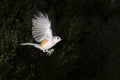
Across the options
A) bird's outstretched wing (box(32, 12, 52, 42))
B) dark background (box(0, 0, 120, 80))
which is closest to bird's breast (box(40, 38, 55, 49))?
bird's outstretched wing (box(32, 12, 52, 42))

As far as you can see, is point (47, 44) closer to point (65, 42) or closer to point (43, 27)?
point (43, 27)

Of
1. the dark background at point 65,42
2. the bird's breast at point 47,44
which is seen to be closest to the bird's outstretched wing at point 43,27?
the bird's breast at point 47,44

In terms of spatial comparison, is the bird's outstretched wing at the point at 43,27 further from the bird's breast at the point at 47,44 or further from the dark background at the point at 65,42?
the dark background at the point at 65,42

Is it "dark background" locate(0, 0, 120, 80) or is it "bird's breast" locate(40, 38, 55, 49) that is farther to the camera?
"dark background" locate(0, 0, 120, 80)

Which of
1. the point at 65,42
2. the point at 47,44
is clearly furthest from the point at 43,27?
the point at 65,42

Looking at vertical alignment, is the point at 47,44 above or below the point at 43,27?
below

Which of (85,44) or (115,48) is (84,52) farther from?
(115,48)

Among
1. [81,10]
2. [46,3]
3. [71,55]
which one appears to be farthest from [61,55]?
[81,10]

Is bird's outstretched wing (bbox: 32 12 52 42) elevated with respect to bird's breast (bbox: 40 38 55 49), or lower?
elevated

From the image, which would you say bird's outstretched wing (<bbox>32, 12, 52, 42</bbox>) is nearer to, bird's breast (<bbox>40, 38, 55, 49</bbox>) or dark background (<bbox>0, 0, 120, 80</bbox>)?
bird's breast (<bbox>40, 38, 55, 49</bbox>)
